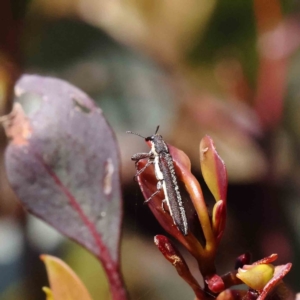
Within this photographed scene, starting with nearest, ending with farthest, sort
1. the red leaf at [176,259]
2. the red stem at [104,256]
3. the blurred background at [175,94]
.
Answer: the red leaf at [176,259] < the red stem at [104,256] < the blurred background at [175,94]

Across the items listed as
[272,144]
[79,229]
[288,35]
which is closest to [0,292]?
[79,229]

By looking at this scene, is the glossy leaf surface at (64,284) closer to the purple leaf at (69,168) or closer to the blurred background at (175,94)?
the purple leaf at (69,168)

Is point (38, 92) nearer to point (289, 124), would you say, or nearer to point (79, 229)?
point (79, 229)

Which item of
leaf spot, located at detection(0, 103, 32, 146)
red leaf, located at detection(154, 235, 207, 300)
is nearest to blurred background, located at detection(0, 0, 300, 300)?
leaf spot, located at detection(0, 103, 32, 146)

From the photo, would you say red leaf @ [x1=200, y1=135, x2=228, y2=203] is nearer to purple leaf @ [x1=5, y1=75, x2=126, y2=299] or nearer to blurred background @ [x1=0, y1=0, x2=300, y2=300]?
purple leaf @ [x1=5, y1=75, x2=126, y2=299]

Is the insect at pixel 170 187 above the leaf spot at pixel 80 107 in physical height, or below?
below

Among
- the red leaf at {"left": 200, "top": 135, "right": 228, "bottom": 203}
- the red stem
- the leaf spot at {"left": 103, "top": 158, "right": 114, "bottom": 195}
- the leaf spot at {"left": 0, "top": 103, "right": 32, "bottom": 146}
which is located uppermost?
the leaf spot at {"left": 0, "top": 103, "right": 32, "bottom": 146}

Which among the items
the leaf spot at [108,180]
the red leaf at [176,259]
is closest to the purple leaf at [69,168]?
the leaf spot at [108,180]
